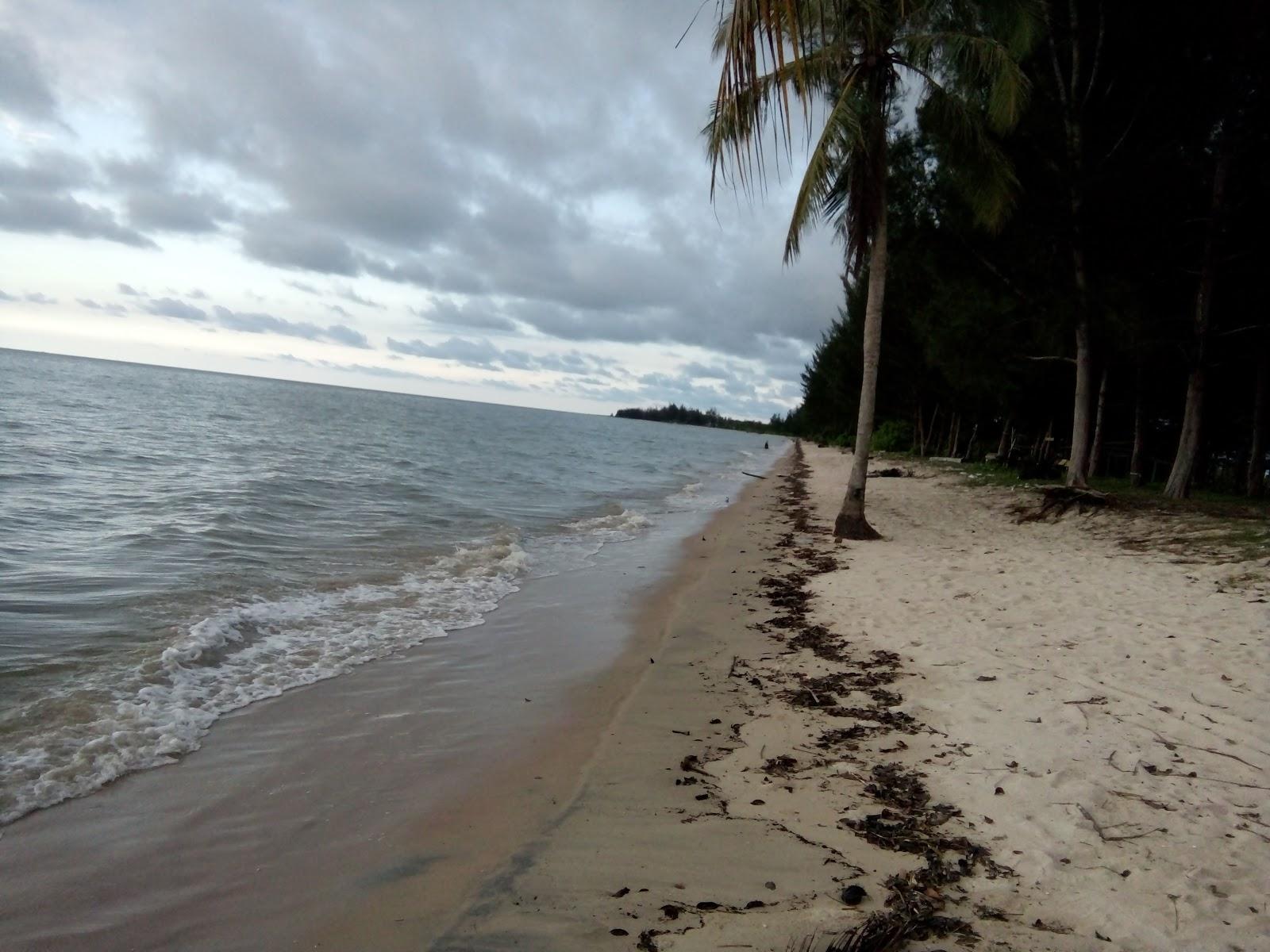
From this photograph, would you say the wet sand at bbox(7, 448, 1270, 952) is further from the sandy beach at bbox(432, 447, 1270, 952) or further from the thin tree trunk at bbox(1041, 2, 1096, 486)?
the thin tree trunk at bbox(1041, 2, 1096, 486)

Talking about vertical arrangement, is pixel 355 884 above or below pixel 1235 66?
below

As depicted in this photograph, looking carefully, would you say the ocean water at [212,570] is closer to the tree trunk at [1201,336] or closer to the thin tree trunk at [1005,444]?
the tree trunk at [1201,336]

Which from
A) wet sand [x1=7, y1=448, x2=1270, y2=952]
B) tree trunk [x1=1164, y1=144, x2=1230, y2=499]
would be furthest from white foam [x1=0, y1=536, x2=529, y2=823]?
tree trunk [x1=1164, y1=144, x2=1230, y2=499]

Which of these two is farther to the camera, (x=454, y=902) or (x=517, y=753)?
(x=517, y=753)

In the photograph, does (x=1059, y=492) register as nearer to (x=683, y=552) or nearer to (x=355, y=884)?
(x=683, y=552)

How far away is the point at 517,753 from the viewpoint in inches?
191

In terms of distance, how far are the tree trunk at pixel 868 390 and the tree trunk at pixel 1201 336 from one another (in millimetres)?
6868

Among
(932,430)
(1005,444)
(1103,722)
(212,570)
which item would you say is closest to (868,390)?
(1103,722)

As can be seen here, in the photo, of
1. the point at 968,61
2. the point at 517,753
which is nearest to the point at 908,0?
the point at 968,61

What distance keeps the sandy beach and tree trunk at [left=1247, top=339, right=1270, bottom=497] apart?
1189 centimetres

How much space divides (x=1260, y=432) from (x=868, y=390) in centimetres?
1171

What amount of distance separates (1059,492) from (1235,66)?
328 inches

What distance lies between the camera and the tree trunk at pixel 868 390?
12438mm

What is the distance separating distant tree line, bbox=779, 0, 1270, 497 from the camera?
46.0 ft
